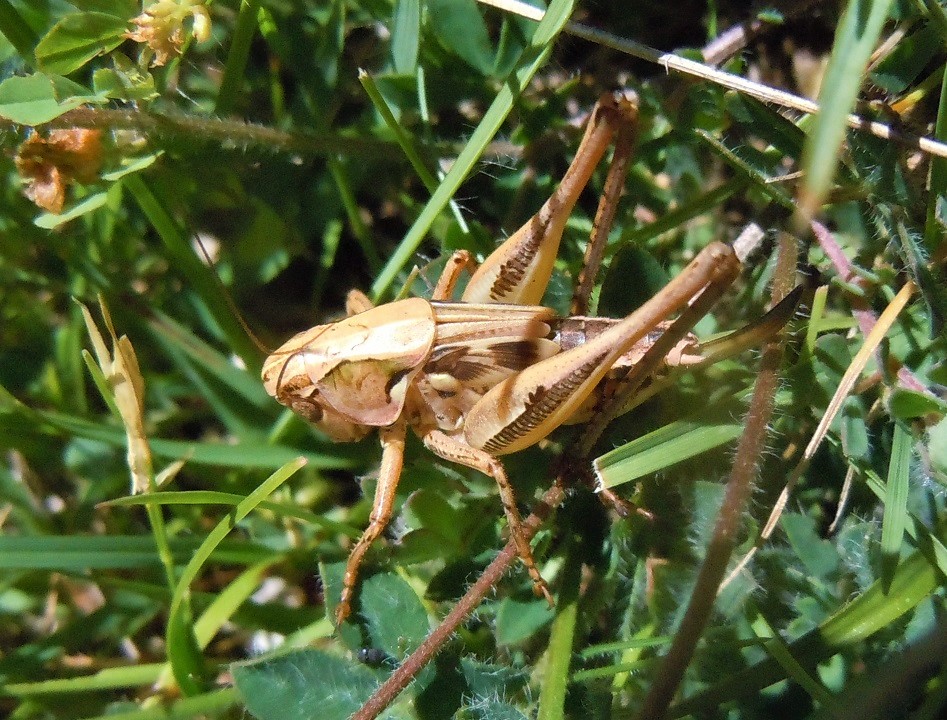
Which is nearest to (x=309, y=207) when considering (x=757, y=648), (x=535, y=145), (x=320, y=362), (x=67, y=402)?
(x=320, y=362)

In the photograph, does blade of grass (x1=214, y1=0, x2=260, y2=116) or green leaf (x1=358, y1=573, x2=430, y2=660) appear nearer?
green leaf (x1=358, y1=573, x2=430, y2=660)

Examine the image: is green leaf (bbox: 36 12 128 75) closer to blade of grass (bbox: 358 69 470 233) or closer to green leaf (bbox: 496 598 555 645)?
blade of grass (bbox: 358 69 470 233)

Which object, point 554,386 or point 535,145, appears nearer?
point 554,386

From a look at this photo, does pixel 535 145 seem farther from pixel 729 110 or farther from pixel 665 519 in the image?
pixel 665 519

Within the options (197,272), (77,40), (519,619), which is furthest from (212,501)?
(77,40)

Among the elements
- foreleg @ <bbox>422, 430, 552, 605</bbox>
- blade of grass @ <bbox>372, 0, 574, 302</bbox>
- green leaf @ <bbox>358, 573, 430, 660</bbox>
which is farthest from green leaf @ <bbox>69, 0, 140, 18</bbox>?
green leaf @ <bbox>358, 573, 430, 660</bbox>

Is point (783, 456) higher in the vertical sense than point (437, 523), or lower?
higher

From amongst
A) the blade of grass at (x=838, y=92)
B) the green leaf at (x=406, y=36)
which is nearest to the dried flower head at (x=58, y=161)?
the green leaf at (x=406, y=36)
